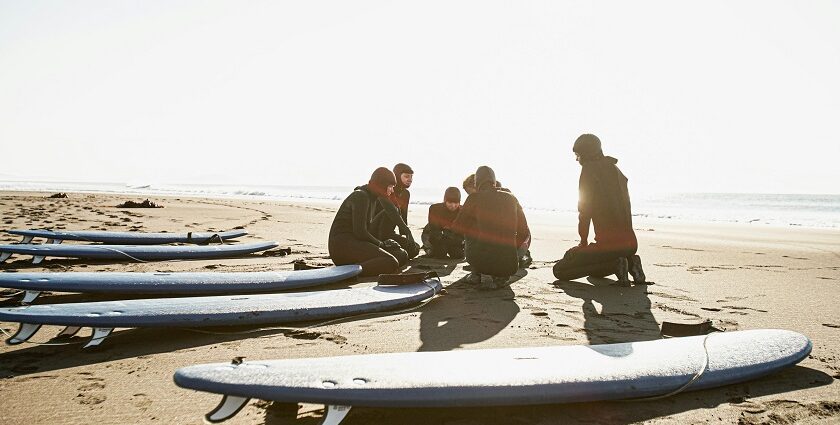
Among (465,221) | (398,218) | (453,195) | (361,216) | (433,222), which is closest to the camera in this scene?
(465,221)

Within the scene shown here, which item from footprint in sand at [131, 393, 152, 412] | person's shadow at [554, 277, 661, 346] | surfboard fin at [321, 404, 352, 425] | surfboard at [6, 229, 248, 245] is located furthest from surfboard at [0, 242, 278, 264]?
surfboard fin at [321, 404, 352, 425]

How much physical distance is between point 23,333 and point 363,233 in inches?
→ 135

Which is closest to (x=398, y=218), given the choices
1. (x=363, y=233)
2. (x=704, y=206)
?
(x=363, y=233)

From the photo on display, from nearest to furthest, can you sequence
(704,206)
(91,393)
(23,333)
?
(91,393) < (23,333) < (704,206)

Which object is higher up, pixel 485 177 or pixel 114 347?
pixel 485 177

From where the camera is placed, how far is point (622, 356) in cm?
274

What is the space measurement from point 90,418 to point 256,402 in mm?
678

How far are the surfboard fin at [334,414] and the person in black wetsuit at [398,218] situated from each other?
14.3ft

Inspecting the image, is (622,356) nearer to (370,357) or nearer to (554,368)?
(554,368)

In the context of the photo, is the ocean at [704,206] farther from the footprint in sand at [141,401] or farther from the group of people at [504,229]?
the footprint in sand at [141,401]

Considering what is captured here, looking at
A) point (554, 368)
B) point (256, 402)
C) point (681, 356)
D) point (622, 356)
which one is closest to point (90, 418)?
point (256, 402)

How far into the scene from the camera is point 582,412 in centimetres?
229

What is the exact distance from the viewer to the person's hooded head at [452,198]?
22.9 ft

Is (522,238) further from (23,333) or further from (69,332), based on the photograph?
(23,333)
